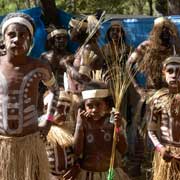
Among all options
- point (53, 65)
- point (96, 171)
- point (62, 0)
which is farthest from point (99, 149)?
point (62, 0)

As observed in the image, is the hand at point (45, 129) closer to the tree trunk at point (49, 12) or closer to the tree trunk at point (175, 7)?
the tree trunk at point (49, 12)

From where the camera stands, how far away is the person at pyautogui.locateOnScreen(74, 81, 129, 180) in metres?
4.04

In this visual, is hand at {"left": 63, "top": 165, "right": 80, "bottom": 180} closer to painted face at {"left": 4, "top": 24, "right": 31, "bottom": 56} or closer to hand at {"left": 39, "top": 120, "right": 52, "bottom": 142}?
hand at {"left": 39, "top": 120, "right": 52, "bottom": 142}

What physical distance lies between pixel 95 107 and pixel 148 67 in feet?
6.08

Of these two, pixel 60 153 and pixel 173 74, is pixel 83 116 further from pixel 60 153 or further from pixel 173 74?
pixel 173 74

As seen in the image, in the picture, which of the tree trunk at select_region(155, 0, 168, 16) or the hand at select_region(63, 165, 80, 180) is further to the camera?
the tree trunk at select_region(155, 0, 168, 16)

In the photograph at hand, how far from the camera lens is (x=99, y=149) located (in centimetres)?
410

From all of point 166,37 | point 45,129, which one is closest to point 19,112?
point 45,129

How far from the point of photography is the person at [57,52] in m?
6.41

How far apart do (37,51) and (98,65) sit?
204cm

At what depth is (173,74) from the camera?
428 centimetres

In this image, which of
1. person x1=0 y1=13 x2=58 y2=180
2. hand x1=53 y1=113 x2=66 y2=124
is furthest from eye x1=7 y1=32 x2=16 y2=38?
hand x1=53 y1=113 x2=66 y2=124

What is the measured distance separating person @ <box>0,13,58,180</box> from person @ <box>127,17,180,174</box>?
1851mm

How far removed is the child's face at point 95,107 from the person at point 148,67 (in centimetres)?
153
